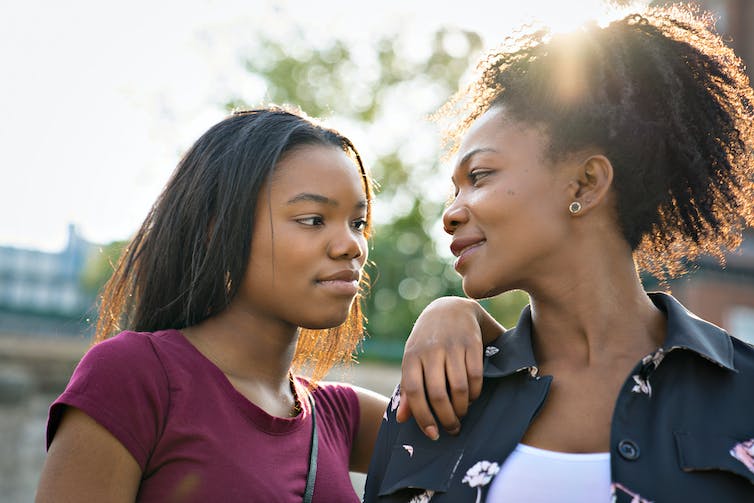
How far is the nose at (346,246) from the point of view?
2.84 metres

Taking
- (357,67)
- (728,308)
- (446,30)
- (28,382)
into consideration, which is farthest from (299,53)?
(28,382)

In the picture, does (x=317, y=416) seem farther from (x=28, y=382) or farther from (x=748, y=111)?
(x=28, y=382)

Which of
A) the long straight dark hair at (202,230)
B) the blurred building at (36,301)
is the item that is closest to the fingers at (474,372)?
the long straight dark hair at (202,230)

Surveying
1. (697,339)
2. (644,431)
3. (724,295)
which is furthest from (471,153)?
(724,295)

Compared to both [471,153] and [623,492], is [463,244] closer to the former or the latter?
[471,153]

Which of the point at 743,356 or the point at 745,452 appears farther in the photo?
the point at 743,356

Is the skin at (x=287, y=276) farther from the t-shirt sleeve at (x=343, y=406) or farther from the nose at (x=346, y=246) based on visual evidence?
the t-shirt sleeve at (x=343, y=406)

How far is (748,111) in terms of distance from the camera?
2844 mm

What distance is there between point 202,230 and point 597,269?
1.34 metres

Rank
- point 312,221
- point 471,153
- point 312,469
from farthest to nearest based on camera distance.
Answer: point 312,221
point 312,469
point 471,153

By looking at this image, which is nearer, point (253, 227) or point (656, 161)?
point (656, 161)

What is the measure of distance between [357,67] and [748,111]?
20.6 meters

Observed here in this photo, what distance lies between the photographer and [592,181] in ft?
8.43

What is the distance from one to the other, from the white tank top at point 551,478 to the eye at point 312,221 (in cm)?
105
